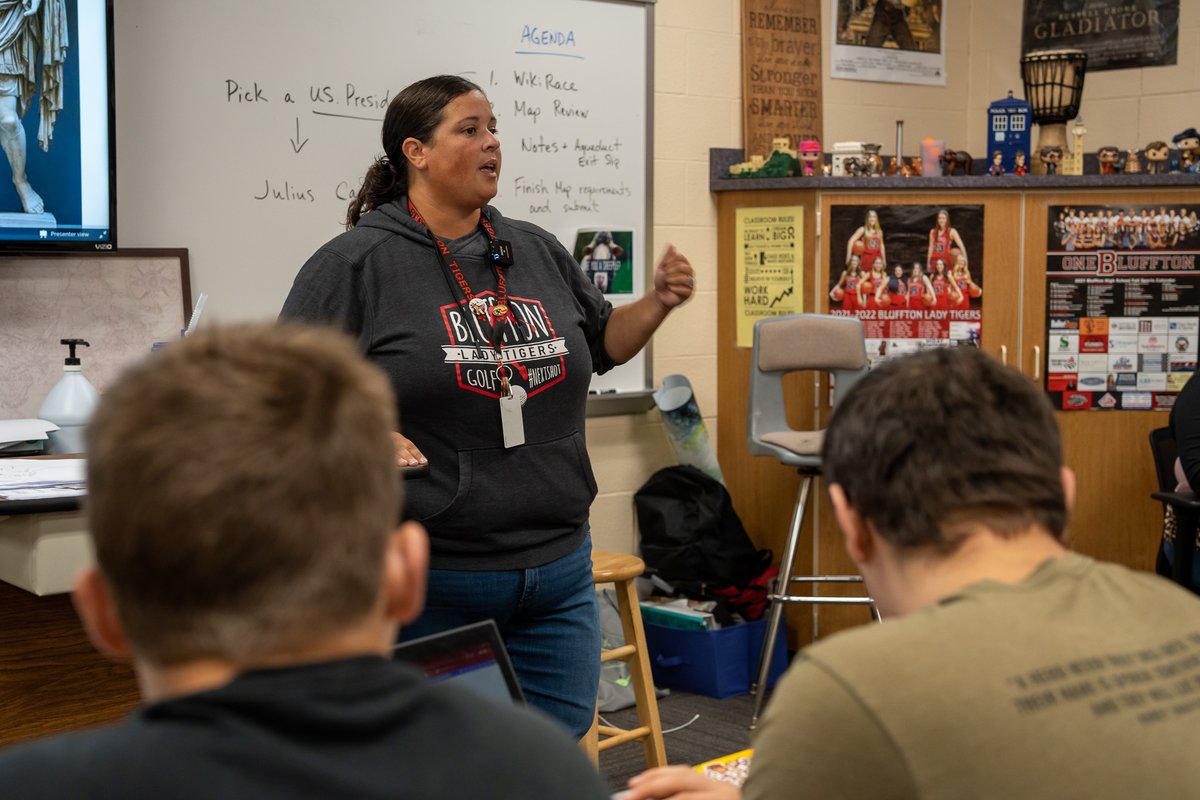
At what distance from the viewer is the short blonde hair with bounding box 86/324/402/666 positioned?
2.16 ft

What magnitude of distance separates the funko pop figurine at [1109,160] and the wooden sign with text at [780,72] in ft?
3.01

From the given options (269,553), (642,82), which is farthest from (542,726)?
(642,82)

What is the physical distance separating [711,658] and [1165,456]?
4.45ft

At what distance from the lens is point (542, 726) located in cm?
74

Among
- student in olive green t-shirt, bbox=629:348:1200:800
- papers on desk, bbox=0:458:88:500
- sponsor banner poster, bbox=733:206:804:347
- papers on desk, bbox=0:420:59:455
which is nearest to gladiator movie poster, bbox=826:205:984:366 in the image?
sponsor banner poster, bbox=733:206:804:347

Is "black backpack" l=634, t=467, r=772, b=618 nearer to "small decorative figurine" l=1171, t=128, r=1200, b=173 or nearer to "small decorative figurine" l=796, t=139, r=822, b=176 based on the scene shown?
"small decorative figurine" l=796, t=139, r=822, b=176

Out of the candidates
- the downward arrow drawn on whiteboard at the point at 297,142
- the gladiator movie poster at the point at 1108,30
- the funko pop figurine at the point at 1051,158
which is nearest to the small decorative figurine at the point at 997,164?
the funko pop figurine at the point at 1051,158

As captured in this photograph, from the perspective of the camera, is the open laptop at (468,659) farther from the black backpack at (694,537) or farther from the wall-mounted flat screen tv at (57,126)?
the black backpack at (694,537)

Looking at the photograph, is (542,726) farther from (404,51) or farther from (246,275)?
(404,51)

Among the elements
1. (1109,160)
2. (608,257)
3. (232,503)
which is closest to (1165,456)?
(1109,160)

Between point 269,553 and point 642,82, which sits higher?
point 642,82

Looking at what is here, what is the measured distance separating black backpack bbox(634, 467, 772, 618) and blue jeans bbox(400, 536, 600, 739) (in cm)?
177

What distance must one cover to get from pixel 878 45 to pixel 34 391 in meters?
3.09

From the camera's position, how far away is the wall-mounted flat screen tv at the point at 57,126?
265 cm
